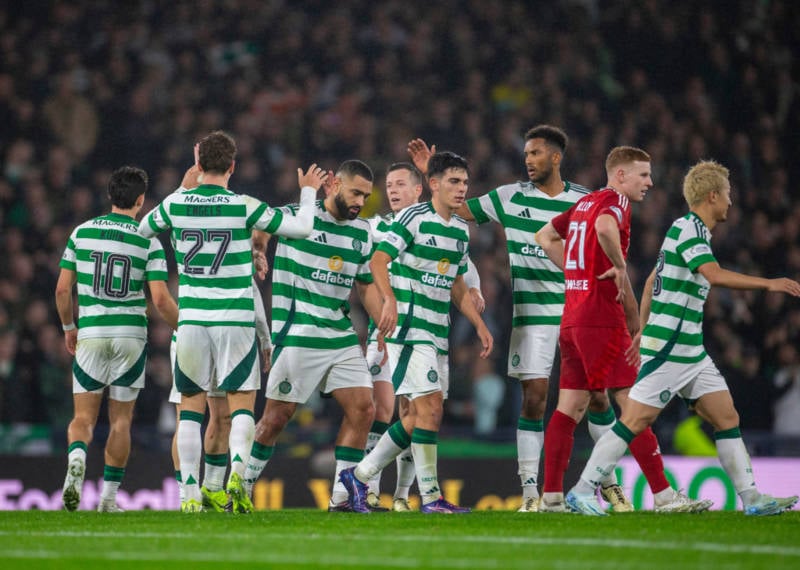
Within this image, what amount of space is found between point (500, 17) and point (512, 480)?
8.49 meters

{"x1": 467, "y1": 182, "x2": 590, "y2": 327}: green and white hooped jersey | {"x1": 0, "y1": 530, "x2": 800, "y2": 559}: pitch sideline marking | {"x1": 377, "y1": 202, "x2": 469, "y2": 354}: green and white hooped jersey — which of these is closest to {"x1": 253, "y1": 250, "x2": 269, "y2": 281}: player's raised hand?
{"x1": 377, "y1": 202, "x2": 469, "y2": 354}: green and white hooped jersey

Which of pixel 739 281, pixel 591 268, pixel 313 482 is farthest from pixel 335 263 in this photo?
pixel 313 482

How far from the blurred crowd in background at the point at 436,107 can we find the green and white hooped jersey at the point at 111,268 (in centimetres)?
481

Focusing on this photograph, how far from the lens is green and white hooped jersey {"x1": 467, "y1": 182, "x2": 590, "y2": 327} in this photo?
8.20 metres

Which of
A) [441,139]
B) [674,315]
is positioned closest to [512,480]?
[674,315]

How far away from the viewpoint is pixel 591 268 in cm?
720

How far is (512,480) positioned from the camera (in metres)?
11.8

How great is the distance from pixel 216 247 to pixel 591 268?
7.27 ft

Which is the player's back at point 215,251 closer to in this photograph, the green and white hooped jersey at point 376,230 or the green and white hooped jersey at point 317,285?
the green and white hooped jersey at point 317,285

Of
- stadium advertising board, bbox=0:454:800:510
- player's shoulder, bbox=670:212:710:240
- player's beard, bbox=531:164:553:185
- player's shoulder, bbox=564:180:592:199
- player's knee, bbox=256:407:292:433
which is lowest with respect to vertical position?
stadium advertising board, bbox=0:454:800:510

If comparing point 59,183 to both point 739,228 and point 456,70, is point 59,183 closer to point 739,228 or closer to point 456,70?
point 456,70

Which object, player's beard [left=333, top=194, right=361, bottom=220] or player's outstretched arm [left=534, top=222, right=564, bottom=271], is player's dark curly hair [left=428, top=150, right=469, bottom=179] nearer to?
player's beard [left=333, top=194, right=361, bottom=220]

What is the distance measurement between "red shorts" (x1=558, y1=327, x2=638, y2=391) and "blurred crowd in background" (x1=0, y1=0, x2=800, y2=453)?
5.67 m

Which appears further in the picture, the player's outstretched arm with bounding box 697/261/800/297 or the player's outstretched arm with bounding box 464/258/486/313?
the player's outstretched arm with bounding box 464/258/486/313
